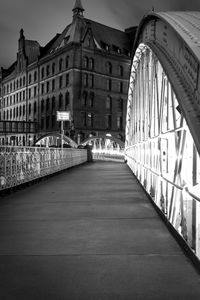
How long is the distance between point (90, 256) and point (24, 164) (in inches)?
399

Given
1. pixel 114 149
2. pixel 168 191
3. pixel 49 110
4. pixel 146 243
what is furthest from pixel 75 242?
pixel 49 110

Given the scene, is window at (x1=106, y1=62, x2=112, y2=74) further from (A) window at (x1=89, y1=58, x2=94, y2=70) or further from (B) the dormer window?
(A) window at (x1=89, y1=58, x2=94, y2=70)

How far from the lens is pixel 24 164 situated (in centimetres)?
1517

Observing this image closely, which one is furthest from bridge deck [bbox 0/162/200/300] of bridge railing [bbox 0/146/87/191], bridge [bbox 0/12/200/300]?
bridge railing [bbox 0/146/87/191]

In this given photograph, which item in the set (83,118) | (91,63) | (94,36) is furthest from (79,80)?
(94,36)

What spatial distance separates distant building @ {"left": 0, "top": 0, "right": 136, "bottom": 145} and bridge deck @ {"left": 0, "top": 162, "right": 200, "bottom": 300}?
5862 cm

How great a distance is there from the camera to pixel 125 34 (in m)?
91.1

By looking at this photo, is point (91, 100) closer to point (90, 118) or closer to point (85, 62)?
point (90, 118)

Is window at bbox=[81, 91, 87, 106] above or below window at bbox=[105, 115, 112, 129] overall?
above

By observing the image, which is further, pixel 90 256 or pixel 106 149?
pixel 106 149

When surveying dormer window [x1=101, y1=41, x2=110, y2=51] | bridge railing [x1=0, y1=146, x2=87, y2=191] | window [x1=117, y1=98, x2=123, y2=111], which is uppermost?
dormer window [x1=101, y1=41, x2=110, y2=51]

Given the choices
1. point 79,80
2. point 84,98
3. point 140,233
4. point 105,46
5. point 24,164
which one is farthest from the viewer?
point 105,46

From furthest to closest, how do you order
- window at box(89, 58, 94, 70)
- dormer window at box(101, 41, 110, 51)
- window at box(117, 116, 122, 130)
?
dormer window at box(101, 41, 110, 51)
window at box(117, 116, 122, 130)
window at box(89, 58, 94, 70)

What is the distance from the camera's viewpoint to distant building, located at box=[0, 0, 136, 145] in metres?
73.0
